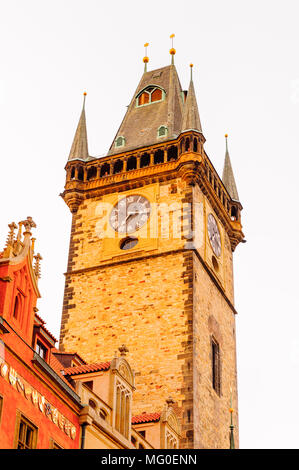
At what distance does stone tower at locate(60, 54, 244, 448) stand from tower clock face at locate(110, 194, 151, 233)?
5 cm

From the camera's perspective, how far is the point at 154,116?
4403cm

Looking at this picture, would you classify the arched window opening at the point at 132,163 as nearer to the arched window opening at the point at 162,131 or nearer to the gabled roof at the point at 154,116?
the gabled roof at the point at 154,116

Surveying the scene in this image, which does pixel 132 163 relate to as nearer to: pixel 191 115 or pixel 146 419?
pixel 191 115

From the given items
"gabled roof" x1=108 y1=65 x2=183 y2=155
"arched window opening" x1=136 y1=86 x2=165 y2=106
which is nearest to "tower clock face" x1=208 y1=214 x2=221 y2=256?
"gabled roof" x1=108 y1=65 x2=183 y2=155

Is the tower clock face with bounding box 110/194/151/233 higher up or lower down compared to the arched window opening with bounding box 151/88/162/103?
lower down

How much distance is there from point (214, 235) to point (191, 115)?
17.6 ft

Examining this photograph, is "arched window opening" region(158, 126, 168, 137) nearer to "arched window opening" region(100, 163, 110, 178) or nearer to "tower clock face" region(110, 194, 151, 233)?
"arched window opening" region(100, 163, 110, 178)

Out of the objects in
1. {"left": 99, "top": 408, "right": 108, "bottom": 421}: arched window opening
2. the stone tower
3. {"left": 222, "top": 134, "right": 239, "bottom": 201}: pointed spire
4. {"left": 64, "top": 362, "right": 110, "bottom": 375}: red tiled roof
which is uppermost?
{"left": 222, "top": 134, "right": 239, "bottom": 201}: pointed spire

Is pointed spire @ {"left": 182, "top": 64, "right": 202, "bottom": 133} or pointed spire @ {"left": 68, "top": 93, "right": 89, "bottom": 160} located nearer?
pointed spire @ {"left": 182, "top": 64, "right": 202, "bottom": 133}

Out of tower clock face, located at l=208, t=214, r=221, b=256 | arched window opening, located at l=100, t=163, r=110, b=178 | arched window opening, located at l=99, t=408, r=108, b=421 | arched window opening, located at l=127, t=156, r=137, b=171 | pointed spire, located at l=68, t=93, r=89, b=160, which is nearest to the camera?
arched window opening, located at l=99, t=408, r=108, b=421

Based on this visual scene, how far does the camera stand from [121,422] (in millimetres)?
24984

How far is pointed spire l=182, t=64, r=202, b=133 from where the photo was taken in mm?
40719

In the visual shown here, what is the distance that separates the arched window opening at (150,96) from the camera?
45522mm
